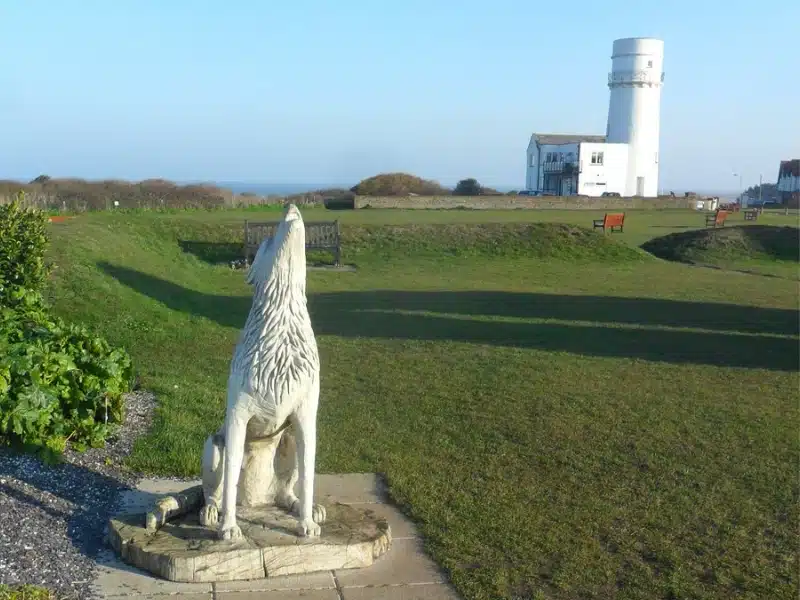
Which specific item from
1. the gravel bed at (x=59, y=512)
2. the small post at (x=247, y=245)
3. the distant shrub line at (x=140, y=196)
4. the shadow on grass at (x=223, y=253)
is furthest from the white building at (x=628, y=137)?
the gravel bed at (x=59, y=512)

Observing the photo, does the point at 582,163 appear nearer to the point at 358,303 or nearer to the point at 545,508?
the point at 358,303

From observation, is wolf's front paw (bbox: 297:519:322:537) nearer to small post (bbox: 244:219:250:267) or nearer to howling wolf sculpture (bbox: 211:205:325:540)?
howling wolf sculpture (bbox: 211:205:325:540)

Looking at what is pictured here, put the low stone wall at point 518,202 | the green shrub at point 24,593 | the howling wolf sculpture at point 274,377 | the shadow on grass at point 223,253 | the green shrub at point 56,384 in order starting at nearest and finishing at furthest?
the green shrub at point 24,593, the howling wolf sculpture at point 274,377, the green shrub at point 56,384, the shadow on grass at point 223,253, the low stone wall at point 518,202

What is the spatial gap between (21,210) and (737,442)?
9394 millimetres

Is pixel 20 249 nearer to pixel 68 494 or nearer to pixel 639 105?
pixel 68 494

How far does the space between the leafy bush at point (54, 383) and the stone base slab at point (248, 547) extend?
1562 mm

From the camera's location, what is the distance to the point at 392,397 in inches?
399

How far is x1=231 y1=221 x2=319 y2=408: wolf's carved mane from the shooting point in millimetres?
5035

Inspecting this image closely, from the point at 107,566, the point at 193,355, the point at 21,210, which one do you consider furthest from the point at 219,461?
the point at 21,210

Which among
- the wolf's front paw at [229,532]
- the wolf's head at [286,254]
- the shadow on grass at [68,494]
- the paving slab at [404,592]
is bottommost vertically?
the paving slab at [404,592]

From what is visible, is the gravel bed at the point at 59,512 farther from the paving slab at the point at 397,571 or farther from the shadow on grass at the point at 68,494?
the paving slab at the point at 397,571

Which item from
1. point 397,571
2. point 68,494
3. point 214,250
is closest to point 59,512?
point 68,494

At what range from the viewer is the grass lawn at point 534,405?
5.90 meters

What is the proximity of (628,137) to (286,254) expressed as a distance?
69006 mm
